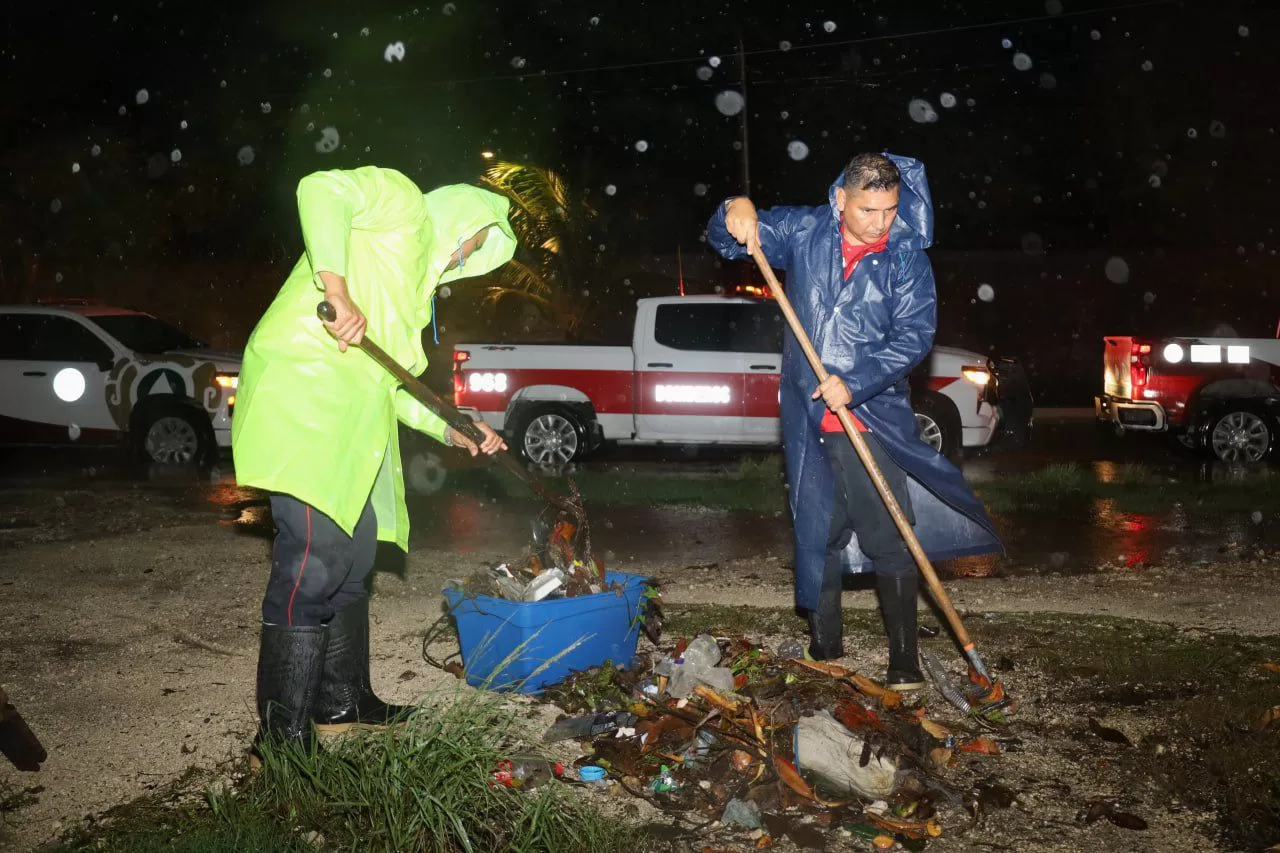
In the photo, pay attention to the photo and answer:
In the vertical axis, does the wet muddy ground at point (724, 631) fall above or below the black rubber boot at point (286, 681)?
below

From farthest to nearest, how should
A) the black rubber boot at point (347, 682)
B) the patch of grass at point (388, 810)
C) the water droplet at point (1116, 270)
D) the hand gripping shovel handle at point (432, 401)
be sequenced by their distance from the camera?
the water droplet at point (1116, 270), the black rubber boot at point (347, 682), the hand gripping shovel handle at point (432, 401), the patch of grass at point (388, 810)

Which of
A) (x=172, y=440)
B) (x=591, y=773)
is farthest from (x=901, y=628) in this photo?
(x=172, y=440)

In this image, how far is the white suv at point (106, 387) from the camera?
1138 centimetres

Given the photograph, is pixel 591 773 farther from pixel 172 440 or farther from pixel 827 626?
pixel 172 440

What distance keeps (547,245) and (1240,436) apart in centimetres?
1032

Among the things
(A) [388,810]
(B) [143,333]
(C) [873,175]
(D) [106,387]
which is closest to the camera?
(A) [388,810]

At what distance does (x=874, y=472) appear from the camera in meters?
4.27

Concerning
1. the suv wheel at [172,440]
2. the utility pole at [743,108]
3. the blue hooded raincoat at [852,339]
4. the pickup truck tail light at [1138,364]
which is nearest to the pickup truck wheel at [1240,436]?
the pickup truck tail light at [1138,364]

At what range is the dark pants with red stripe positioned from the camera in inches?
143

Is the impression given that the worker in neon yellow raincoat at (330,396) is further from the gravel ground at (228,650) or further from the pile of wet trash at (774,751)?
the pile of wet trash at (774,751)

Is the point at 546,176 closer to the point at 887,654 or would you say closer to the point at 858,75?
the point at 858,75

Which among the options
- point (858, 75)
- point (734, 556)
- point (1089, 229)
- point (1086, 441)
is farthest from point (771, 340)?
point (1089, 229)

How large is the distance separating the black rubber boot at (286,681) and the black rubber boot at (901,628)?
7.42ft

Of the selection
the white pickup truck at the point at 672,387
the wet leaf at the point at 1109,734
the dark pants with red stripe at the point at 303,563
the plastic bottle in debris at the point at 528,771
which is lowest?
the wet leaf at the point at 1109,734
